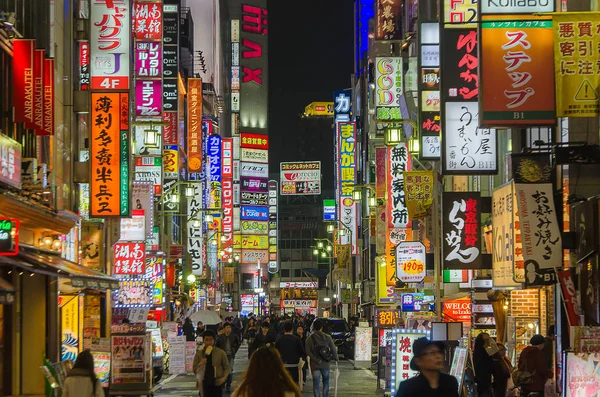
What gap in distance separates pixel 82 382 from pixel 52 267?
20.0ft

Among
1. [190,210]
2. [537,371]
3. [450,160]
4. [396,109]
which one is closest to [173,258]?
[190,210]

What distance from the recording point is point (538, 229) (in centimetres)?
1644

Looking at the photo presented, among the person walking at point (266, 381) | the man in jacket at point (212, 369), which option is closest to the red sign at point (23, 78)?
the man in jacket at point (212, 369)

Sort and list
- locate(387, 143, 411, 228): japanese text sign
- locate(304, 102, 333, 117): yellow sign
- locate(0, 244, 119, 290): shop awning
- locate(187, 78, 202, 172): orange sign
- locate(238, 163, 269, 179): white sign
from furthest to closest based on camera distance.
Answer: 1. locate(304, 102, 333, 117): yellow sign
2. locate(238, 163, 269, 179): white sign
3. locate(187, 78, 202, 172): orange sign
4. locate(387, 143, 411, 228): japanese text sign
5. locate(0, 244, 119, 290): shop awning

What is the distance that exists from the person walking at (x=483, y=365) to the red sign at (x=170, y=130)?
107ft

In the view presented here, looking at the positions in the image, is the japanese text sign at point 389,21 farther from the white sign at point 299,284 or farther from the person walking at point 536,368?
the white sign at point 299,284

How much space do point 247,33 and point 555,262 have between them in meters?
107

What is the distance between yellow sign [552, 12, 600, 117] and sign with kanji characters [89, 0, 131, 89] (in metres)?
13.3

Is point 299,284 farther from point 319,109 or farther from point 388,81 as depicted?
point 388,81

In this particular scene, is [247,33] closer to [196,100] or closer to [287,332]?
[196,100]

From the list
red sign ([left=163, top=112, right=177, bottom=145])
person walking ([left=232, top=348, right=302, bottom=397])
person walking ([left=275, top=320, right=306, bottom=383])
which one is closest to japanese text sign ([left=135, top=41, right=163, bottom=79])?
red sign ([left=163, top=112, right=177, bottom=145])

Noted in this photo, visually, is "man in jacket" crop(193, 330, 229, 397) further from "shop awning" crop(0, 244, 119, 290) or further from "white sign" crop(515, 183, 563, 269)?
"white sign" crop(515, 183, 563, 269)

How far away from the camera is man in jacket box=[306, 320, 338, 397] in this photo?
2091 cm

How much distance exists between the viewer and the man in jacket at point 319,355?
823 inches
